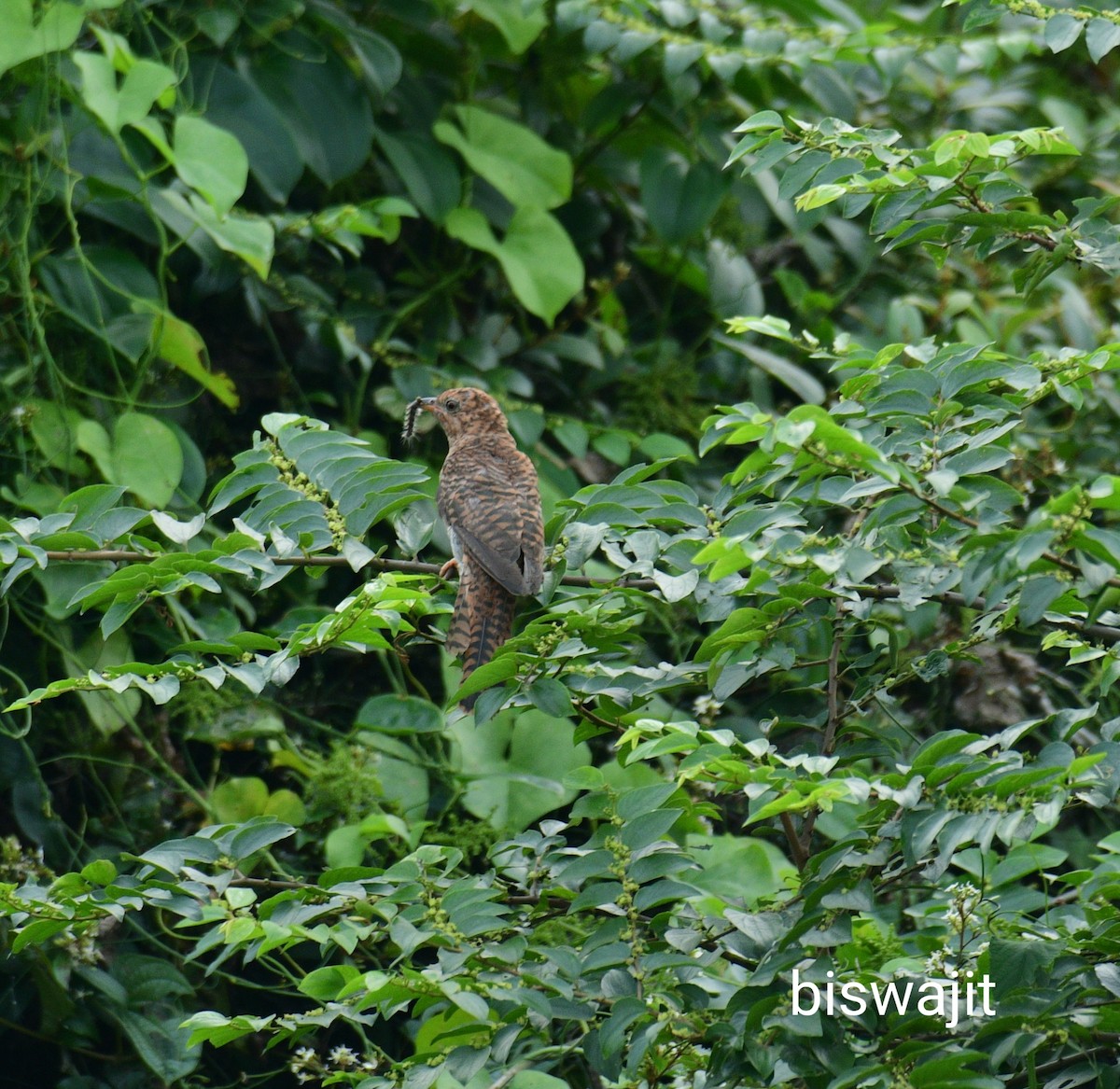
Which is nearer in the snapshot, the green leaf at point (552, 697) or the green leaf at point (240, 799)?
the green leaf at point (552, 697)

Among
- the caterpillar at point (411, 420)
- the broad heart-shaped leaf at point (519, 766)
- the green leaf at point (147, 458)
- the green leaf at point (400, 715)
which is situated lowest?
the broad heart-shaped leaf at point (519, 766)

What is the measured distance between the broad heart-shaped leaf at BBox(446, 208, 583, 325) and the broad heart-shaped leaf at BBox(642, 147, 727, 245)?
0.35m

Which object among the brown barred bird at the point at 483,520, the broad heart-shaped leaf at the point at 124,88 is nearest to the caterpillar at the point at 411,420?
the brown barred bird at the point at 483,520

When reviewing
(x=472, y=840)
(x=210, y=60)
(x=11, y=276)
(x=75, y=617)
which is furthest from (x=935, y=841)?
(x=210, y=60)

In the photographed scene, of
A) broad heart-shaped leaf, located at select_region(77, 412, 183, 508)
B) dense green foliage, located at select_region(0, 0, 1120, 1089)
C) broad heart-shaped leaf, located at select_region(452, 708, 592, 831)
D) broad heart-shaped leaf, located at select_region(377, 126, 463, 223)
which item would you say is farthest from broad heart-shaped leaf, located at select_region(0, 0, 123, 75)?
broad heart-shaped leaf, located at select_region(452, 708, 592, 831)

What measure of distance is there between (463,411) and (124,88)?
114 cm

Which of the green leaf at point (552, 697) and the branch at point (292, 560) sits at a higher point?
the branch at point (292, 560)

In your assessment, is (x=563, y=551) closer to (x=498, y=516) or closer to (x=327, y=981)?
(x=498, y=516)

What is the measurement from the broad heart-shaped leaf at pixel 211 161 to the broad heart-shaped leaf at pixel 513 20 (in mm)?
1067

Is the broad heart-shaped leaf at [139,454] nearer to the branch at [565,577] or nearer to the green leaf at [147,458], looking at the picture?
the green leaf at [147,458]

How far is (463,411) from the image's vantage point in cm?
380

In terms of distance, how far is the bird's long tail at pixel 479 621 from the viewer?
2910 mm

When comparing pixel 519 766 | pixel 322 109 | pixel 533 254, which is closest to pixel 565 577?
pixel 519 766

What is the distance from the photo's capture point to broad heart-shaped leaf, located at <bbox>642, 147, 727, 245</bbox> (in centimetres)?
439
